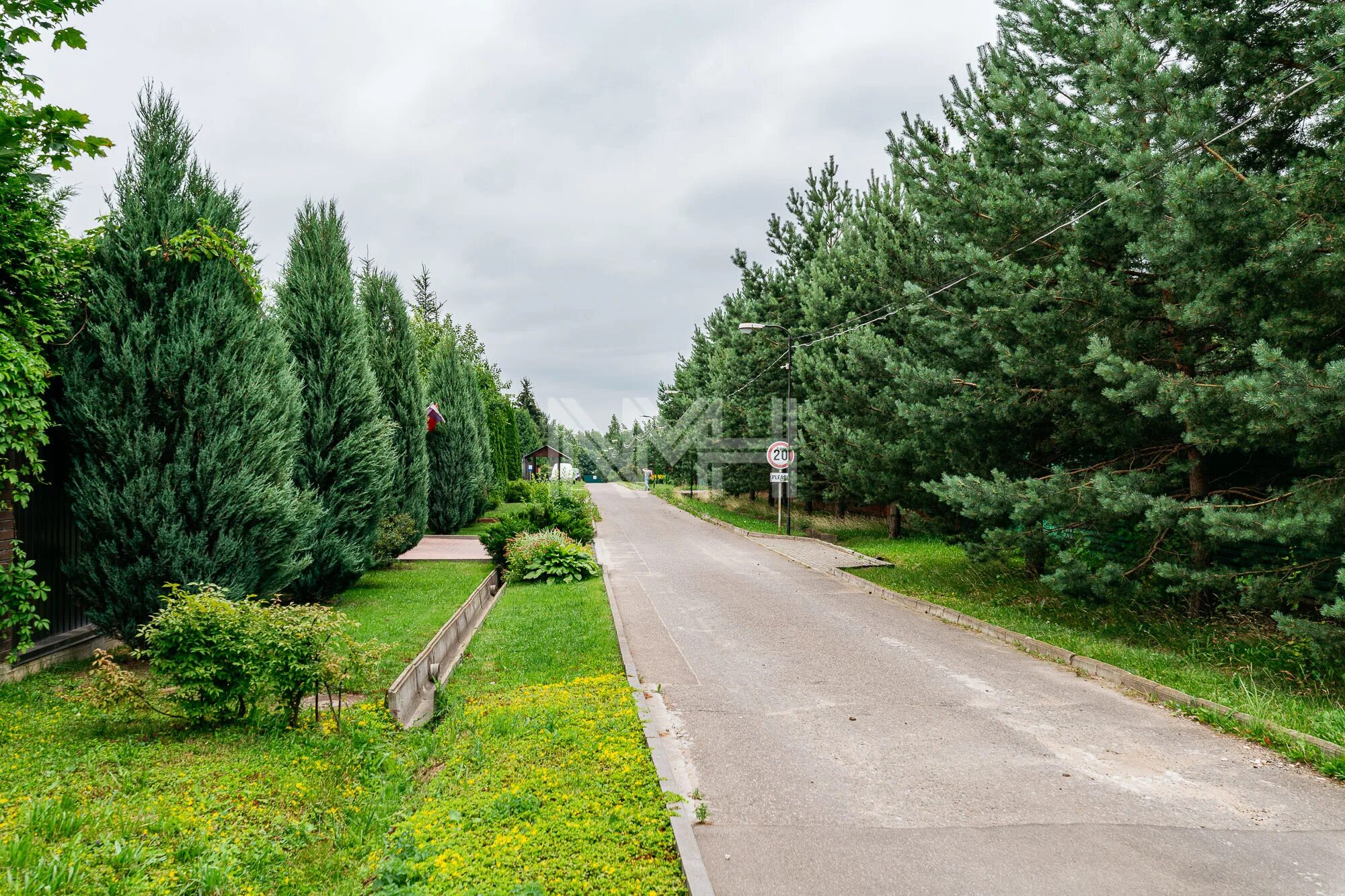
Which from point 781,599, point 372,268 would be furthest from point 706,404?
point 781,599

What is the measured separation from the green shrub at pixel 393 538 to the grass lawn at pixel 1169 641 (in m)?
9.96

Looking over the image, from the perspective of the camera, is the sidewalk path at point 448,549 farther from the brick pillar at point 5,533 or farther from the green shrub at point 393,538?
the brick pillar at point 5,533

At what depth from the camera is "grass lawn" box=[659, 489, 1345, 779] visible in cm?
680

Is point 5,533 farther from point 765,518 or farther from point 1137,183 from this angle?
point 765,518

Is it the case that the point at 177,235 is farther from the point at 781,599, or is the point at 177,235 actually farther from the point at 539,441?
the point at 539,441

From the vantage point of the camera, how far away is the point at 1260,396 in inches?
277

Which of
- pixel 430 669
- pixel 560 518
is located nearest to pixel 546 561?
pixel 560 518

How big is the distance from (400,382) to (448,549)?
5267 millimetres

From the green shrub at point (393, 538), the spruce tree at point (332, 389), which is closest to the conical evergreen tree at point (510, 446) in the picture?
the green shrub at point (393, 538)

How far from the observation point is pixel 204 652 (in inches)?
235

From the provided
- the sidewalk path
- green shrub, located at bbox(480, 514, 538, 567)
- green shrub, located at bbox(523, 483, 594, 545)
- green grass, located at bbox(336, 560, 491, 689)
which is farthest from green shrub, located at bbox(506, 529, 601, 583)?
the sidewalk path

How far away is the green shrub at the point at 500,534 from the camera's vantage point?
656 inches

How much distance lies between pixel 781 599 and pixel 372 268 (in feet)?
41.5

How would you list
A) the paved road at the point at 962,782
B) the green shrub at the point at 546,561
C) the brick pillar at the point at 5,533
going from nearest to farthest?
the paved road at the point at 962,782, the brick pillar at the point at 5,533, the green shrub at the point at 546,561
